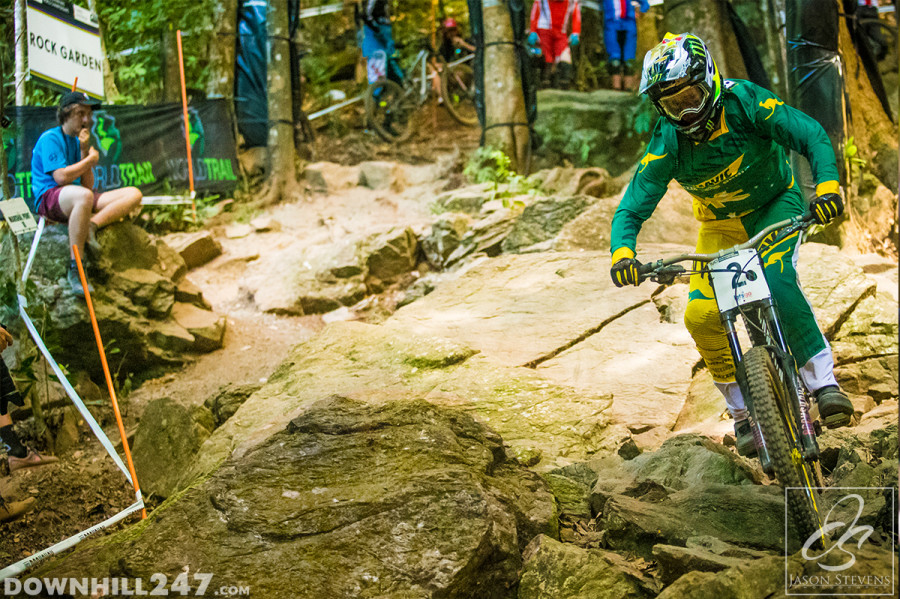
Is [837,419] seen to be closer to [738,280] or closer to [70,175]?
[738,280]

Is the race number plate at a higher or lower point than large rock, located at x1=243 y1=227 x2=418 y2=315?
higher

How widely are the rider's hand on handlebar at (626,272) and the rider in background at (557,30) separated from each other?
966 centimetres

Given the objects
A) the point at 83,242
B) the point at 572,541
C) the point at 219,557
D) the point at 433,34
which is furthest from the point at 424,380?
the point at 433,34

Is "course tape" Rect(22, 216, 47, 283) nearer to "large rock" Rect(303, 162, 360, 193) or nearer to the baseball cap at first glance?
the baseball cap

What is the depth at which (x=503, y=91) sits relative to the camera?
35.7 ft

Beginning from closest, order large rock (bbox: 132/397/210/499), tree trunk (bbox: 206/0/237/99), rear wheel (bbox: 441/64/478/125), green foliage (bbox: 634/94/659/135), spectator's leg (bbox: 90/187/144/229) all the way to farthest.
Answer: large rock (bbox: 132/397/210/499), spectator's leg (bbox: 90/187/144/229), green foliage (bbox: 634/94/659/135), tree trunk (bbox: 206/0/237/99), rear wheel (bbox: 441/64/478/125)

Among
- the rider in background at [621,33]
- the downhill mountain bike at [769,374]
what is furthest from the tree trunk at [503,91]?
the downhill mountain bike at [769,374]

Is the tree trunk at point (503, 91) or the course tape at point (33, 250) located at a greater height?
the tree trunk at point (503, 91)

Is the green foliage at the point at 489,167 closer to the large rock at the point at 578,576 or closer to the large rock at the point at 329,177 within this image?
the large rock at the point at 329,177

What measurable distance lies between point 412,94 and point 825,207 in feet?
38.9

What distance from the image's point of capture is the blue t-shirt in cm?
659

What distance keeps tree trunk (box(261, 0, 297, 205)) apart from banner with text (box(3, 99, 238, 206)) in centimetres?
70

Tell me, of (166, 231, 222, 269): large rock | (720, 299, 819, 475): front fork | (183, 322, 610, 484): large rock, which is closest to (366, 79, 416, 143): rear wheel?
(166, 231, 222, 269): large rock

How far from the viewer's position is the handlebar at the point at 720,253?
3090mm
